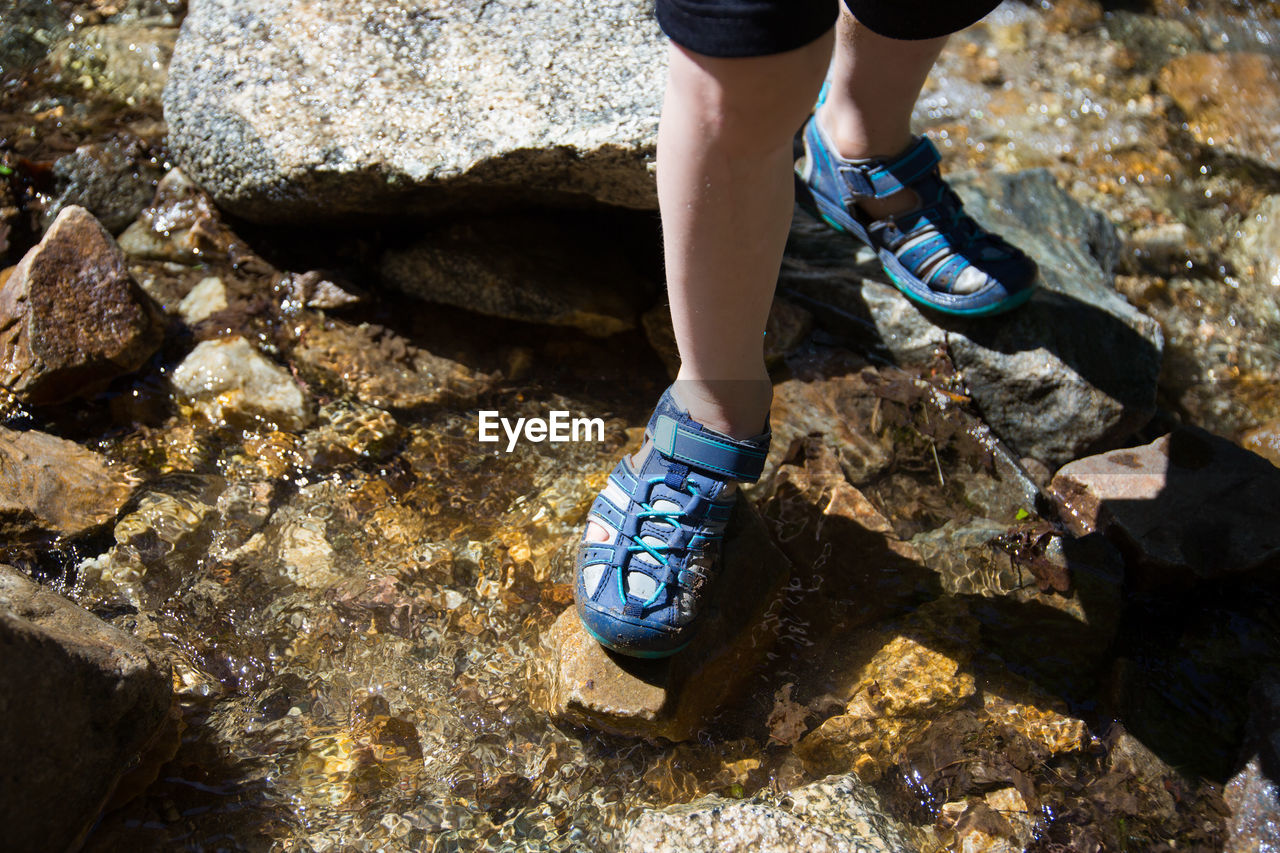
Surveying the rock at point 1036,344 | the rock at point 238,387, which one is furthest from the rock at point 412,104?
the rock at point 1036,344

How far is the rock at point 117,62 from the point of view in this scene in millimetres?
3520

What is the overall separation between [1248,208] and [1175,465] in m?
2.01

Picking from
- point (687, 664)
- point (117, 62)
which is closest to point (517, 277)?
point (687, 664)

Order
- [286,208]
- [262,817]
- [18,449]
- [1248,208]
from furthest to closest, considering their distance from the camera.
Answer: [1248,208] < [286,208] < [18,449] < [262,817]

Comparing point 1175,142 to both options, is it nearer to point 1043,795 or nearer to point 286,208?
point 1043,795

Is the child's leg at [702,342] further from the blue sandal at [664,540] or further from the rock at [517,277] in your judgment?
the rock at [517,277]

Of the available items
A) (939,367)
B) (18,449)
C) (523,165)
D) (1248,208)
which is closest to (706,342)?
(523,165)

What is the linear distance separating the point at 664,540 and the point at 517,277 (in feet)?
4.12

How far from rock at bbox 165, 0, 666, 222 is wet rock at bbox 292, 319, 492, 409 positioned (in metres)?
0.41

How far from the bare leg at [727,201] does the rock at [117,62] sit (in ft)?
9.53

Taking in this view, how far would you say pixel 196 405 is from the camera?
2.74m

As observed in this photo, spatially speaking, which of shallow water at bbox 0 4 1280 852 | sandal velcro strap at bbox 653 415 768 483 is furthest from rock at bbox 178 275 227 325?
sandal velcro strap at bbox 653 415 768 483

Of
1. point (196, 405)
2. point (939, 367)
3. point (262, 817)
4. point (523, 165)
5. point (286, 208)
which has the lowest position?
point (262, 817)

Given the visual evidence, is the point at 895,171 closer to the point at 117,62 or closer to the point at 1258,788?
the point at 1258,788
